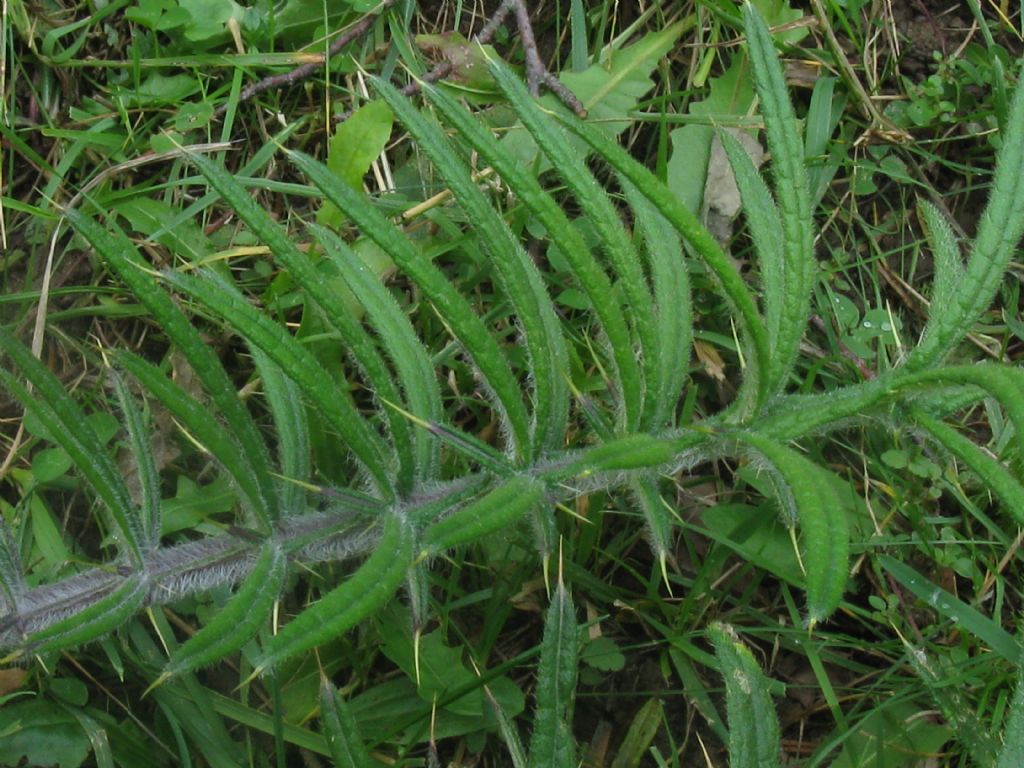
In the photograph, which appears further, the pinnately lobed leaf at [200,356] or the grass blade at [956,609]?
the grass blade at [956,609]

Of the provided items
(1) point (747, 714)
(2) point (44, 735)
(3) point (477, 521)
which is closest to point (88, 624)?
(3) point (477, 521)

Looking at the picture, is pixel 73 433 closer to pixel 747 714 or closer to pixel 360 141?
pixel 360 141

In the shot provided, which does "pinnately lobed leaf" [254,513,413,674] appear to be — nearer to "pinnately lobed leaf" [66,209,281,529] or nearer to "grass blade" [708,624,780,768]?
"pinnately lobed leaf" [66,209,281,529]

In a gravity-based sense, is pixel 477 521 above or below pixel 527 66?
below

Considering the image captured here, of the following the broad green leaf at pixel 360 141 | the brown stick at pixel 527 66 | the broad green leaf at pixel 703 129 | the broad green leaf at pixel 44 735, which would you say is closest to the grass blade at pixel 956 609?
the broad green leaf at pixel 703 129

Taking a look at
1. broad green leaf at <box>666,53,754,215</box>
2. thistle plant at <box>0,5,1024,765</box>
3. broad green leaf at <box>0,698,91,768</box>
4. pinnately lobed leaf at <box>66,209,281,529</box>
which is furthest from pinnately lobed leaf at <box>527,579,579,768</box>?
broad green leaf at <box>666,53,754,215</box>

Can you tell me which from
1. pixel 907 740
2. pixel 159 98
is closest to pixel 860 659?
pixel 907 740

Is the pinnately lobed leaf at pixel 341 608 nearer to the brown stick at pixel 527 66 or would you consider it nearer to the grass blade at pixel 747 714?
the grass blade at pixel 747 714

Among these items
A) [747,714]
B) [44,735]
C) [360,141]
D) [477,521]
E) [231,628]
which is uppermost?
[360,141]

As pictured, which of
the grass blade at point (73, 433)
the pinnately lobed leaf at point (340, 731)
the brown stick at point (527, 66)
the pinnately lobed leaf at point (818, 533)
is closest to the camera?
the pinnately lobed leaf at point (818, 533)
